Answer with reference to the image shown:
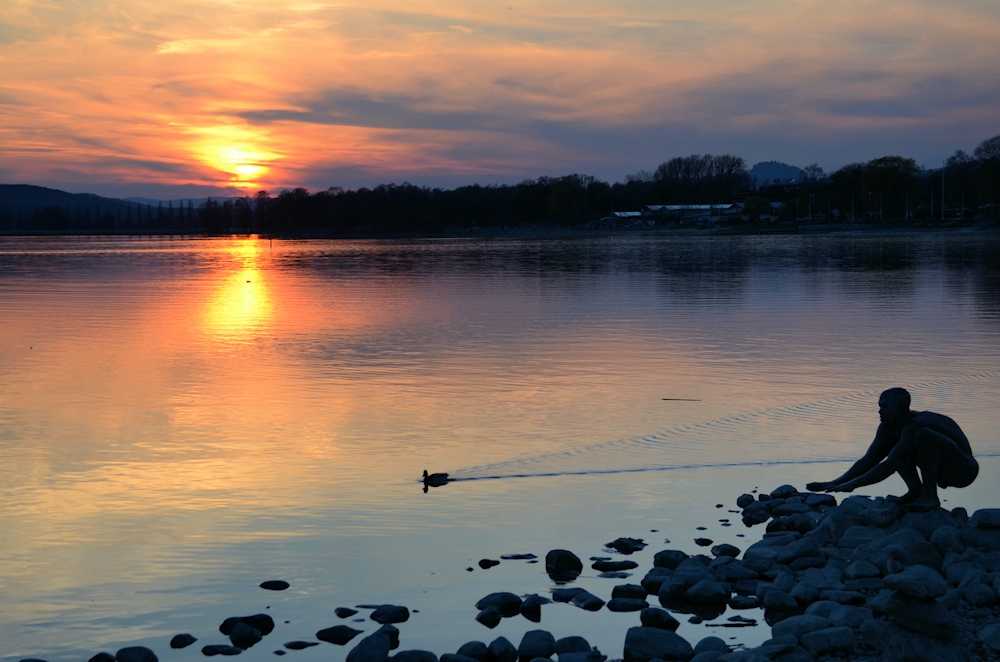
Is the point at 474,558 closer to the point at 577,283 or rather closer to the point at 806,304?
the point at 806,304

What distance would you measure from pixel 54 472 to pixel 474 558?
634cm

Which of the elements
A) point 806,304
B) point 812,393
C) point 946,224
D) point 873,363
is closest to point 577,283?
point 806,304

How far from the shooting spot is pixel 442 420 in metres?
15.8

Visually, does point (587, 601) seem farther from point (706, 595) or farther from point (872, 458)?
point (872, 458)

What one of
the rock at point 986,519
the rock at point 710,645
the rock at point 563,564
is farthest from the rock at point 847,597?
the rock at point 563,564

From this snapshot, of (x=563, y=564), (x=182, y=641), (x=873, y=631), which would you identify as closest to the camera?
(x=873, y=631)

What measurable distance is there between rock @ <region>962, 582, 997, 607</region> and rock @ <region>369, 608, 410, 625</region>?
3.53m

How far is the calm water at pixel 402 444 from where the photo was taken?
29.9 ft

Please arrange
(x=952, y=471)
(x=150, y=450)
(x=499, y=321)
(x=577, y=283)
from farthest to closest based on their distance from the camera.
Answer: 1. (x=577, y=283)
2. (x=499, y=321)
3. (x=150, y=450)
4. (x=952, y=471)

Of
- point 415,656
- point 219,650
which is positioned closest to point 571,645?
point 415,656

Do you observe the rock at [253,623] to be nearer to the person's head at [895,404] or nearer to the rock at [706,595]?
the rock at [706,595]

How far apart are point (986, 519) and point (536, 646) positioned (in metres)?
4.30

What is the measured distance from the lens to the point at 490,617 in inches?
329

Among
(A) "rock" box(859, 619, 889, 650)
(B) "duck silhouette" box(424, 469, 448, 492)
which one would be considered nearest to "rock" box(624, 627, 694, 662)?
(A) "rock" box(859, 619, 889, 650)
